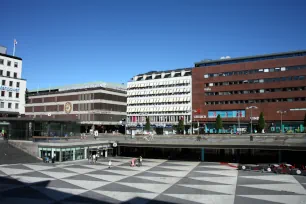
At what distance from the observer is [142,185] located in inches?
1454

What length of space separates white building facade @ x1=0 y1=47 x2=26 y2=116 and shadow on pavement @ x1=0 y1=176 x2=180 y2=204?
1954 inches

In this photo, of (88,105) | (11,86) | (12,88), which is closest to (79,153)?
(12,88)

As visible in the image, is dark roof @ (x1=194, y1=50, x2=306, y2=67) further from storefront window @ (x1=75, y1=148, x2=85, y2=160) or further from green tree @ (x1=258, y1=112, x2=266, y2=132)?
storefront window @ (x1=75, y1=148, x2=85, y2=160)

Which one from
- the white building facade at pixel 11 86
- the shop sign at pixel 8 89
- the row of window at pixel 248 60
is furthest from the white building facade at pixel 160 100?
the shop sign at pixel 8 89

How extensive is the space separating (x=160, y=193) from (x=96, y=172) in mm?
14796

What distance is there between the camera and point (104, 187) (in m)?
35.5

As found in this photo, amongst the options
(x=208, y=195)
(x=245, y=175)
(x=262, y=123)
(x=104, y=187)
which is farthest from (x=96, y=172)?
(x=262, y=123)

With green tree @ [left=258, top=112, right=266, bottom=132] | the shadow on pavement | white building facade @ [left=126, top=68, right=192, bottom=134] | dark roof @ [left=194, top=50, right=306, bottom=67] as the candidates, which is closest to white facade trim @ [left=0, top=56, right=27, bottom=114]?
white building facade @ [left=126, top=68, right=192, bottom=134]

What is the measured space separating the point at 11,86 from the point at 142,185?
59217mm

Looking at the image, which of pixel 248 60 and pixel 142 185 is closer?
pixel 142 185

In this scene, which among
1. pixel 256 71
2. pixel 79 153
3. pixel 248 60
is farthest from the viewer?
pixel 248 60

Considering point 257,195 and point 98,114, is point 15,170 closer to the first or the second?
point 257,195

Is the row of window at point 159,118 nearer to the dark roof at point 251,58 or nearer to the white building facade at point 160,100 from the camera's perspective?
the white building facade at point 160,100

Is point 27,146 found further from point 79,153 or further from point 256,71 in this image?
point 256,71
